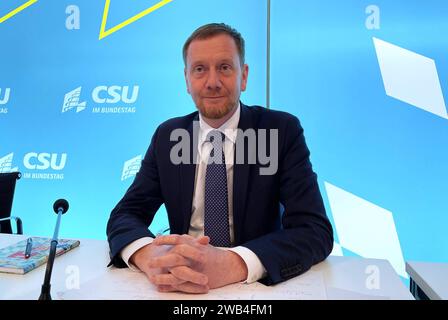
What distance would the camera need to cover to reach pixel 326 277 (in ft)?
3.56

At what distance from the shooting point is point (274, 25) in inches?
120

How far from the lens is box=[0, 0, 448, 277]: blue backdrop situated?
2951 mm

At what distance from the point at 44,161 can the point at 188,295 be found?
3036 mm

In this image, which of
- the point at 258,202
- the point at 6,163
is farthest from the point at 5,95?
the point at 258,202

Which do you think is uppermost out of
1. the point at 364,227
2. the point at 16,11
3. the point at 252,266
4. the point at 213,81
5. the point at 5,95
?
the point at 16,11

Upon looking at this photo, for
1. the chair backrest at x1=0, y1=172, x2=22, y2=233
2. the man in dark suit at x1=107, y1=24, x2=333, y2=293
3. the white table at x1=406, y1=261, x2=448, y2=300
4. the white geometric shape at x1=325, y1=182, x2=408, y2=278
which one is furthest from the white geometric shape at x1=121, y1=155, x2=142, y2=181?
the white table at x1=406, y1=261, x2=448, y2=300

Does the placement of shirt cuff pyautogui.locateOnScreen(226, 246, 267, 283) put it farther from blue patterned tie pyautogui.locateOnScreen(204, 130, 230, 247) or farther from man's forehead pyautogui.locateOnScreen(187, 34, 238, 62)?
man's forehead pyautogui.locateOnScreen(187, 34, 238, 62)

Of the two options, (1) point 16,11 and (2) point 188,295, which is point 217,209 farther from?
(1) point 16,11

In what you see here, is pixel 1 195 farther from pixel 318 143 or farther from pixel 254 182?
pixel 318 143

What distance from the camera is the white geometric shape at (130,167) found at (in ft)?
11.1

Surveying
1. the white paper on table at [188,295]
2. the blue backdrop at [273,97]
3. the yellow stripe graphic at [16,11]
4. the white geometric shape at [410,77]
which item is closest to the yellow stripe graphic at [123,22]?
the blue backdrop at [273,97]

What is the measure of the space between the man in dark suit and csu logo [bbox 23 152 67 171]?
2198 mm

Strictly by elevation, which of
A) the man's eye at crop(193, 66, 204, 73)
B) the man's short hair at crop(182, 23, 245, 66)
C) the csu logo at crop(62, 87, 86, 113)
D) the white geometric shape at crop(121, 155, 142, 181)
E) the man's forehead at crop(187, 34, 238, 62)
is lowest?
the white geometric shape at crop(121, 155, 142, 181)

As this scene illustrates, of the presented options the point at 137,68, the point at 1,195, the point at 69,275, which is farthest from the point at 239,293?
the point at 137,68
